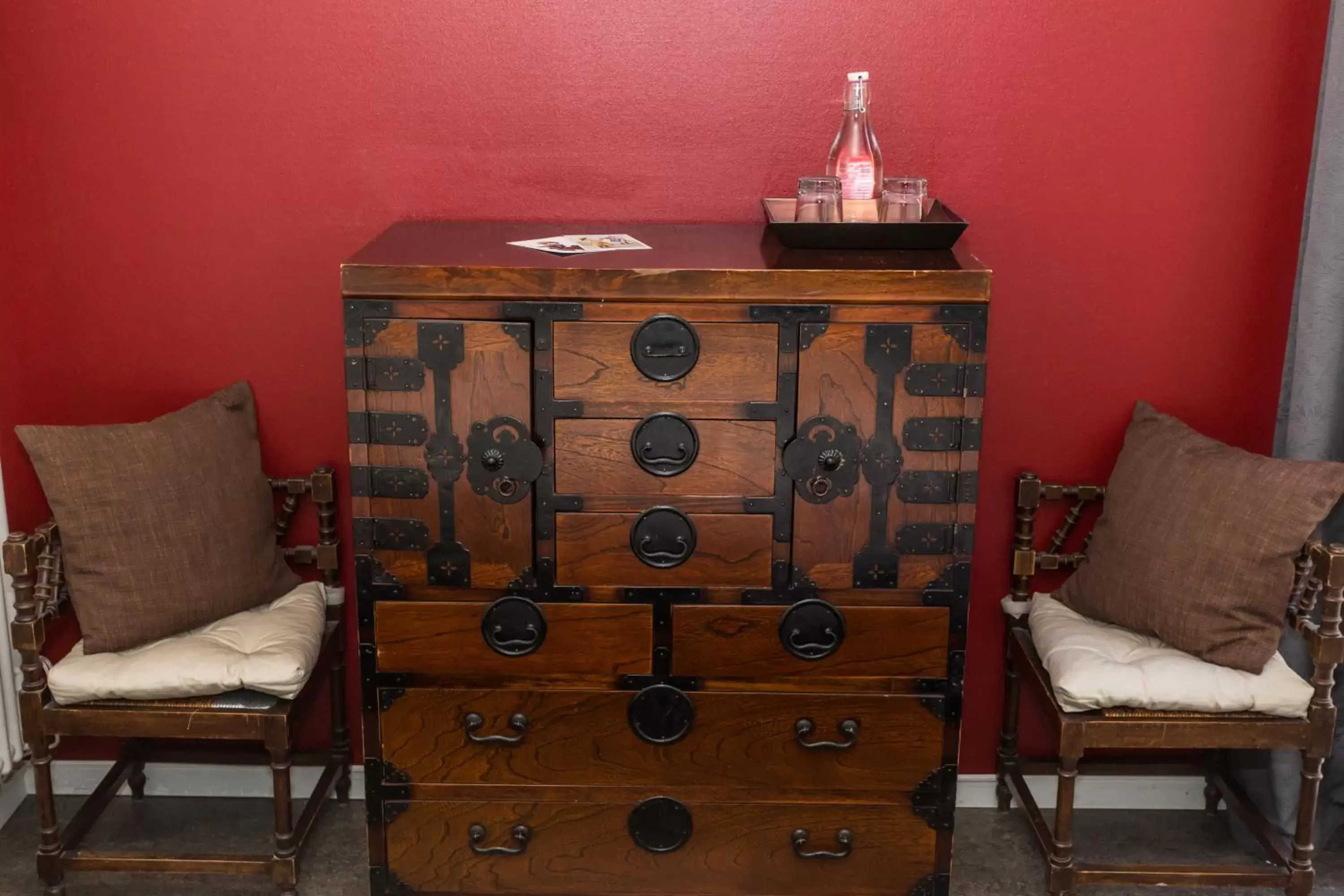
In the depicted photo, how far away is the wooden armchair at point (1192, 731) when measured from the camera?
8.36 feet

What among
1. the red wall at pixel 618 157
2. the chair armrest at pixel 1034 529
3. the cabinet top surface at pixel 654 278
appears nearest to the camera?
the cabinet top surface at pixel 654 278

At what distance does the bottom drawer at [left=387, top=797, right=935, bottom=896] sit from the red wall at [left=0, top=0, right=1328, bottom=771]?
87 cm

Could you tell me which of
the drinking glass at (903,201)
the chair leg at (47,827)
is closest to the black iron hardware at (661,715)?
the drinking glass at (903,201)

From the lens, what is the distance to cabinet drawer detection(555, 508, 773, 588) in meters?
2.48

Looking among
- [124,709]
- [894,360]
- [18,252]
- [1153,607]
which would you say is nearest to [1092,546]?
[1153,607]

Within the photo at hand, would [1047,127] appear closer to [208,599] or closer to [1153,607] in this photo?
[1153,607]

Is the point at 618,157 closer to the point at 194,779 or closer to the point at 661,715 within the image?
the point at 661,715

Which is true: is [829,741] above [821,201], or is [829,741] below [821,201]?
below

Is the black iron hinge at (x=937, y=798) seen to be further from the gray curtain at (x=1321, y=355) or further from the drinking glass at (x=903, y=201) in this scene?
the drinking glass at (x=903, y=201)

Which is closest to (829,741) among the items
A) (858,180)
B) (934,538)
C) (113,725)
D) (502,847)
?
(934,538)

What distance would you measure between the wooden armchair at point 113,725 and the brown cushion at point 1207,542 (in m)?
1.59

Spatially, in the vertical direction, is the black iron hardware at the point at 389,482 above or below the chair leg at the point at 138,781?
above

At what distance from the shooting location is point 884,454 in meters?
2.44

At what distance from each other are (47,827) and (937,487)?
179 cm
